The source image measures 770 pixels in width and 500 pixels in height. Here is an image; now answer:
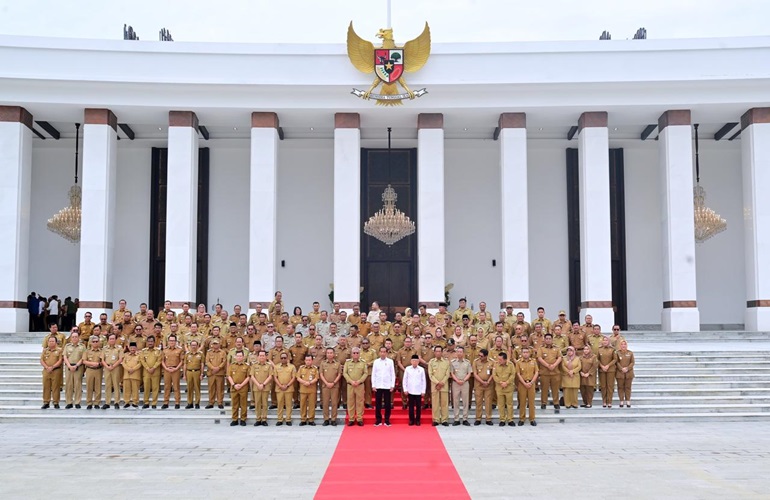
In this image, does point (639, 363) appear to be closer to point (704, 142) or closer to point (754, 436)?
point (754, 436)

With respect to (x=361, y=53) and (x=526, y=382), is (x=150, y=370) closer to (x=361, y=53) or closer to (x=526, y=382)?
(x=526, y=382)

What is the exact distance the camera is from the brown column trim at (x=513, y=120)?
20703 mm


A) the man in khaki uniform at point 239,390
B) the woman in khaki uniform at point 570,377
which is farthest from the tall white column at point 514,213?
the man in khaki uniform at point 239,390

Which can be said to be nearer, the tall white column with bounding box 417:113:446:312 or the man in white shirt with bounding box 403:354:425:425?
the man in white shirt with bounding box 403:354:425:425

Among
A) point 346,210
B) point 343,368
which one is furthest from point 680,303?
point 343,368

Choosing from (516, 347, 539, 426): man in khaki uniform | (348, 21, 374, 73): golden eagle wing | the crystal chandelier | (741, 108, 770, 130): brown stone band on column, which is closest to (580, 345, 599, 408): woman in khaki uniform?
(516, 347, 539, 426): man in khaki uniform

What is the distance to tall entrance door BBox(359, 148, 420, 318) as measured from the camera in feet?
77.7

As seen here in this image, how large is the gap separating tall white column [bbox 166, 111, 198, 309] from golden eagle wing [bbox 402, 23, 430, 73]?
538 cm

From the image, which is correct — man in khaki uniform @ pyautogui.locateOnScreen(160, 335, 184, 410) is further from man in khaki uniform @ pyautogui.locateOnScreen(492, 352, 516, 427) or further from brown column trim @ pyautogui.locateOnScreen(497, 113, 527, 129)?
brown column trim @ pyautogui.locateOnScreen(497, 113, 527, 129)

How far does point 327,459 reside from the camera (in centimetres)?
962

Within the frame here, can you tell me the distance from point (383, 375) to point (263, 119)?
9.71 meters

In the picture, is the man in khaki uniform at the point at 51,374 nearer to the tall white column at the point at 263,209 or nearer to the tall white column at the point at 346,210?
the tall white column at the point at 263,209

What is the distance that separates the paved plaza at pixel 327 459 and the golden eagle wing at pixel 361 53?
32.6 feet

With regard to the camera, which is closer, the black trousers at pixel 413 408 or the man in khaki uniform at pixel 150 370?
the black trousers at pixel 413 408
